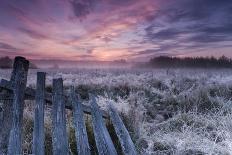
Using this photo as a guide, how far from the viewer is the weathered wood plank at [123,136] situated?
12.5 ft

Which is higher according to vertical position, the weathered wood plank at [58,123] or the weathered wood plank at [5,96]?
the weathered wood plank at [5,96]

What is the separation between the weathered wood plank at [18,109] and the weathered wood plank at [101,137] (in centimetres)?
85

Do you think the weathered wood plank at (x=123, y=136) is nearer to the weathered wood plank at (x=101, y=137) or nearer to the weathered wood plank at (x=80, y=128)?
the weathered wood plank at (x=101, y=137)

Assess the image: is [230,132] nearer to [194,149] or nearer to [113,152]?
[194,149]

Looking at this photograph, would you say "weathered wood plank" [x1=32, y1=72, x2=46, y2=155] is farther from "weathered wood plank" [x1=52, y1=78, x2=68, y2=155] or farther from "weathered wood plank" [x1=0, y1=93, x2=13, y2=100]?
"weathered wood plank" [x1=0, y1=93, x2=13, y2=100]

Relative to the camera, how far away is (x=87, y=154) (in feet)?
11.8

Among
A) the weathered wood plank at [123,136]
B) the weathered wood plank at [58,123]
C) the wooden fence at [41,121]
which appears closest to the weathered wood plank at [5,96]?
the wooden fence at [41,121]

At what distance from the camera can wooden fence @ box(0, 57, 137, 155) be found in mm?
3625

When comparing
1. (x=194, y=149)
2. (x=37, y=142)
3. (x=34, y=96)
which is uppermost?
(x=34, y=96)

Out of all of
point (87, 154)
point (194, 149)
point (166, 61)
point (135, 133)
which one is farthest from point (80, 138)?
point (166, 61)

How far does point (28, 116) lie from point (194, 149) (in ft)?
8.36

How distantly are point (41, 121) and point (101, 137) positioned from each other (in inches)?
27.5

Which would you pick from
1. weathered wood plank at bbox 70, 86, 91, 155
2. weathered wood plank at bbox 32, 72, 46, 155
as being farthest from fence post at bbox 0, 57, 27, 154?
weathered wood plank at bbox 70, 86, 91, 155

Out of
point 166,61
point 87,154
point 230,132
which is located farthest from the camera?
point 166,61
